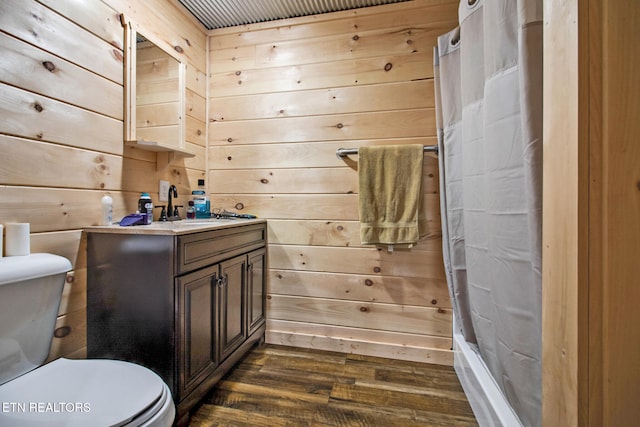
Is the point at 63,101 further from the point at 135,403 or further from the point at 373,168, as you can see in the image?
the point at 373,168

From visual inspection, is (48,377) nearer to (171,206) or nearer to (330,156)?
(171,206)

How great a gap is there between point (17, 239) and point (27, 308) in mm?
245

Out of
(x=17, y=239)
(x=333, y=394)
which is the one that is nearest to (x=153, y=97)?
(x=17, y=239)

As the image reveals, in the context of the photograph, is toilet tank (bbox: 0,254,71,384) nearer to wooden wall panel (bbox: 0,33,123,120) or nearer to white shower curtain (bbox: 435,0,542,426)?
wooden wall panel (bbox: 0,33,123,120)

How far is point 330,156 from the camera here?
1918 mm

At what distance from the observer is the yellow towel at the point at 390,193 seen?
1.73m

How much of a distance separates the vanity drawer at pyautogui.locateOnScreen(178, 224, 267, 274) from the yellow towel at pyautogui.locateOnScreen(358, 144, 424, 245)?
26.9 inches

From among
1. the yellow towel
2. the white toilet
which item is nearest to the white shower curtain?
the yellow towel

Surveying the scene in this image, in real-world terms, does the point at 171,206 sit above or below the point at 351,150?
below

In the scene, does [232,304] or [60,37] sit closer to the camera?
[60,37]

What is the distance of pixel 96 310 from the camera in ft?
4.14

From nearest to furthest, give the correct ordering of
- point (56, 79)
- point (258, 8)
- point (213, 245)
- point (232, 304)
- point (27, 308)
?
point (27, 308) → point (56, 79) → point (213, 245) → point (232, 304) → point (258, 8)

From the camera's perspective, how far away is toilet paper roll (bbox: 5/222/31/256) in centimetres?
100

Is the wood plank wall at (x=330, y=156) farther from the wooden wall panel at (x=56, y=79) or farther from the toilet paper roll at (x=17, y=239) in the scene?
the toilet paper roll at (x=17, y=239)
